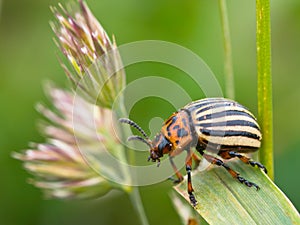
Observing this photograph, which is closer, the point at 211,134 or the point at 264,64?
the point at 264,64

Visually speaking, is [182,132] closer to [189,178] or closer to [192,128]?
[192,128]

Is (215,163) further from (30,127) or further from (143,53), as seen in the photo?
(30,127)

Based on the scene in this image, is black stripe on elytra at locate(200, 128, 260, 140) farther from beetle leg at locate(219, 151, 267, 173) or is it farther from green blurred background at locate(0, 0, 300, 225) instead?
green blurred background at locate(0, 0, 300, 225)

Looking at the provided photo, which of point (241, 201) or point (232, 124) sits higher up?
point (232, 124)

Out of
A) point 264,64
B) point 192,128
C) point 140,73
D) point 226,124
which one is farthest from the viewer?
point 140,73

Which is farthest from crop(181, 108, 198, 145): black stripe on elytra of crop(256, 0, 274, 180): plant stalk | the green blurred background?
the green blurred background

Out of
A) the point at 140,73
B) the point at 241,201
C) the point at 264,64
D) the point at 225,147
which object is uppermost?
the point at 264,64

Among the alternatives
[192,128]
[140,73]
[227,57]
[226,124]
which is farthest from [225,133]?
[140,73]
